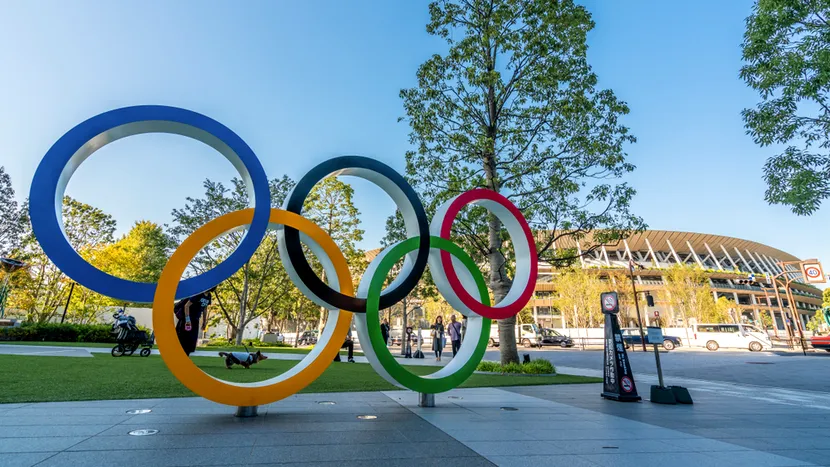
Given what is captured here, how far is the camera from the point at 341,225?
24.5 m

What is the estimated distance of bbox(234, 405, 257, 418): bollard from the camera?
16.7 feet

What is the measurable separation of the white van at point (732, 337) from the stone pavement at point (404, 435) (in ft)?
87.4

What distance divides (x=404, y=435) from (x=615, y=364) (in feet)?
16.2

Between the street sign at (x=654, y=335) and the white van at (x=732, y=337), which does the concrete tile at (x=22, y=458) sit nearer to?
the street sign at (x=654, y=335)

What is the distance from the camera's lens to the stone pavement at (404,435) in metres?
A: 3.48

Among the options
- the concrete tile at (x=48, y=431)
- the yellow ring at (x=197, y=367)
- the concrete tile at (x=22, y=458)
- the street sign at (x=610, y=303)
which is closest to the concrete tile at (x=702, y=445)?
the street sign at (x=610, y=303)

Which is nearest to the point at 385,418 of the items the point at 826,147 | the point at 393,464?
the point at 393,464

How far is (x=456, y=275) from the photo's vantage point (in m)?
6.58

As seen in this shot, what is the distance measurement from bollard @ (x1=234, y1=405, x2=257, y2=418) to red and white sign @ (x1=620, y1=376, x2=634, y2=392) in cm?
629

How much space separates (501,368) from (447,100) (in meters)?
8.50

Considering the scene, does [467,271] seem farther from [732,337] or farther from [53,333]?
[732,337]

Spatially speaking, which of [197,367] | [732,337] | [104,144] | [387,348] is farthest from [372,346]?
[732,337]

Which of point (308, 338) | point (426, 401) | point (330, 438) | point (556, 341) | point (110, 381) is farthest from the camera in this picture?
point (308, 338)

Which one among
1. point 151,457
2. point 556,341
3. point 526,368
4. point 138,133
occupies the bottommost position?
point 151,457
